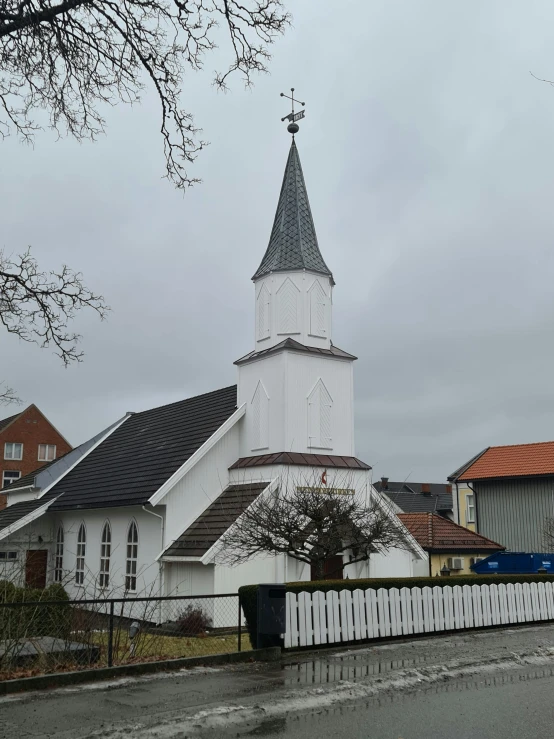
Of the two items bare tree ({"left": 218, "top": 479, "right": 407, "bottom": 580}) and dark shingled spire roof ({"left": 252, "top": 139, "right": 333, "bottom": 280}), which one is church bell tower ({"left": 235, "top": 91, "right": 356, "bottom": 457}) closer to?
dark shingled spire roof ({"left": 252, "top": 139, "right": 333, "bottom": 280})

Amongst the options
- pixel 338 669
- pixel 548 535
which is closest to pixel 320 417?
pixel 338 669

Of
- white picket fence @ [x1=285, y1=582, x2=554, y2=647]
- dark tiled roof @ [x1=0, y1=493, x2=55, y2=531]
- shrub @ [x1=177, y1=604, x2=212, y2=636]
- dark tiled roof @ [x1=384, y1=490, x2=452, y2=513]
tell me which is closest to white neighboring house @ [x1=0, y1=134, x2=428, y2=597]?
dark tiled roof @ [x1=0, y1=493, x2=55, y2=531]

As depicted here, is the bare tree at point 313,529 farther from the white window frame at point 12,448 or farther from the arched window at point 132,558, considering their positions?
the white window frame at point 12,448

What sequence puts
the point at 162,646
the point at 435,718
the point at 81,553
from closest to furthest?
the point at 435,718 → the point at 162,646 → the point at 81,553

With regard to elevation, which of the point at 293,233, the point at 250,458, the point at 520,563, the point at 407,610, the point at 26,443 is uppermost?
the point at 293,233

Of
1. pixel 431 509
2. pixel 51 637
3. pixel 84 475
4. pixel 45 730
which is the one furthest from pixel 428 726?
pixel 431 509

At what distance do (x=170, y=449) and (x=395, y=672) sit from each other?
1567 centimetres

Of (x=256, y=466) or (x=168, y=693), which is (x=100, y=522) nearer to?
(x=256, y=466)

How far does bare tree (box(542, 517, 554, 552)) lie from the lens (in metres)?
36.6

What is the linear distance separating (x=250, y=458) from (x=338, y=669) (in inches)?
497

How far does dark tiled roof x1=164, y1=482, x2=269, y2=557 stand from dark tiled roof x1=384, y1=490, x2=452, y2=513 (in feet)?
152

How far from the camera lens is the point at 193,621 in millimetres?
20172

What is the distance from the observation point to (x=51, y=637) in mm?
12867

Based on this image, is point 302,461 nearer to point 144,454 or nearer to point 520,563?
point 144,454
